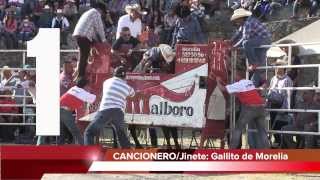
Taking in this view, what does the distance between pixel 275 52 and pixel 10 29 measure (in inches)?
429

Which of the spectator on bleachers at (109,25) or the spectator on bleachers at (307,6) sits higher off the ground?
the spectator on bleachers at (307,6)

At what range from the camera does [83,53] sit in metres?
12.9

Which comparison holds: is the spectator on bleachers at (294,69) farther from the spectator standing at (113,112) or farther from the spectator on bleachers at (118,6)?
the spectator on bleachers at (118,6)

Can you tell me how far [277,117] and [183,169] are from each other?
3971 millimetres

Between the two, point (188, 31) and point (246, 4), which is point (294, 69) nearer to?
point (188, 31)

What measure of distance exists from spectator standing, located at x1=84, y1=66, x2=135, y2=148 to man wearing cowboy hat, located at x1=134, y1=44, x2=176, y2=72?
4.06ft

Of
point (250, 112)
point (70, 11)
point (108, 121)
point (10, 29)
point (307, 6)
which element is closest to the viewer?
point (108, 121)

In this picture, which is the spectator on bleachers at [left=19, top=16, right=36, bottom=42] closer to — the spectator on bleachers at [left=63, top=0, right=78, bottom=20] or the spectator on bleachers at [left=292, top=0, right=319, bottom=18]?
the spectator on bleachers at [left=63, top=0, right=78, bottom=20]

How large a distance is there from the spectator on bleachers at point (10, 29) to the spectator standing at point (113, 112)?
34.3 ft

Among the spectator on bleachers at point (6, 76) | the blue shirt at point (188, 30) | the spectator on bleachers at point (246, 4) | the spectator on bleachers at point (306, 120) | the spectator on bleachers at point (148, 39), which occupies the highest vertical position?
the spectator on bleachers at point (246, 4)

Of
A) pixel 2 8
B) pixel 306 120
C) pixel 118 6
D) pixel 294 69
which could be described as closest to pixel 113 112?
pixel 306 120

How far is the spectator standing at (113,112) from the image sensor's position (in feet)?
37.3

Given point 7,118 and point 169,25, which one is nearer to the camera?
point 7,118

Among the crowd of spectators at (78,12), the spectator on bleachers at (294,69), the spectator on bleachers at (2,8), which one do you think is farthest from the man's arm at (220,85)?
the spectator on bleachers at (2,8)
